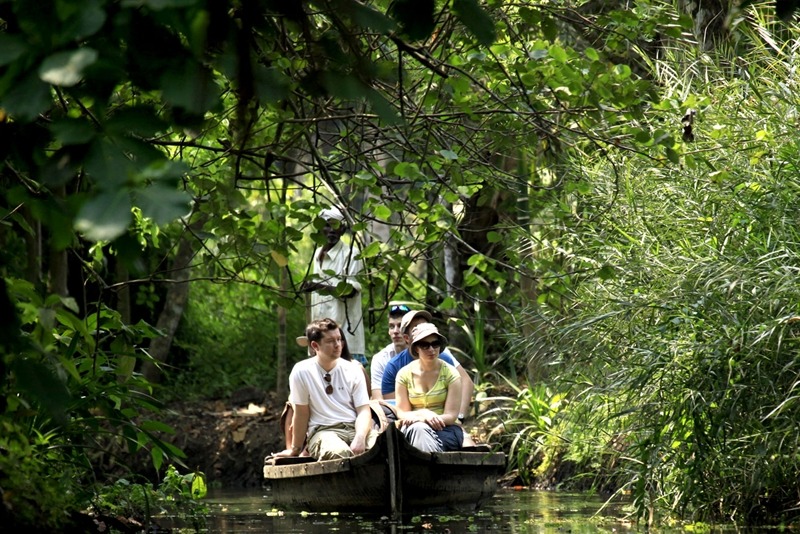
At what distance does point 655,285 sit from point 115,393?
3591 millimetres

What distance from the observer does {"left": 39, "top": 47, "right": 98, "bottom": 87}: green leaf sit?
2.00 metres

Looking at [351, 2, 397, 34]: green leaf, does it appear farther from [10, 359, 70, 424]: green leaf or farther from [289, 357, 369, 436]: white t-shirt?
[289, 357, 369, 436]: white t-shirt

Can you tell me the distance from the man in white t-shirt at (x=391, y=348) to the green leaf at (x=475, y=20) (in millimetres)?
8965

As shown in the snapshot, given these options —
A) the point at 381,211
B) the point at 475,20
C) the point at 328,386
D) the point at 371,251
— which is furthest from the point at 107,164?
the point at 328,386

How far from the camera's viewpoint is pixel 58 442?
22.4 feet

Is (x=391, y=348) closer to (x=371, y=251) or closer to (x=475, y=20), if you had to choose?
(x=371, y=251)

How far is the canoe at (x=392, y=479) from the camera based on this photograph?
388 inches

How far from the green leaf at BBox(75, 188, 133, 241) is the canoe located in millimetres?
7983

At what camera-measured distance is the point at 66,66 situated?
6.61 ft

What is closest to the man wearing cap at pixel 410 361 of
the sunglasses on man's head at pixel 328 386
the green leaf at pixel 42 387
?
the sunglasses on man's head at pixel 328 386

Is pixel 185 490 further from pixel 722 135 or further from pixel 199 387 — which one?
pixel 199 387

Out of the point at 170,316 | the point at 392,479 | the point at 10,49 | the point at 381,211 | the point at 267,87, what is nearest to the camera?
the point at 10,49

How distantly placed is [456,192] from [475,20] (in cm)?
473

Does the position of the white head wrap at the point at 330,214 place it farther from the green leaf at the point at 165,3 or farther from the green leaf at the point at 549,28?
the green leaf at the point at 165,3
